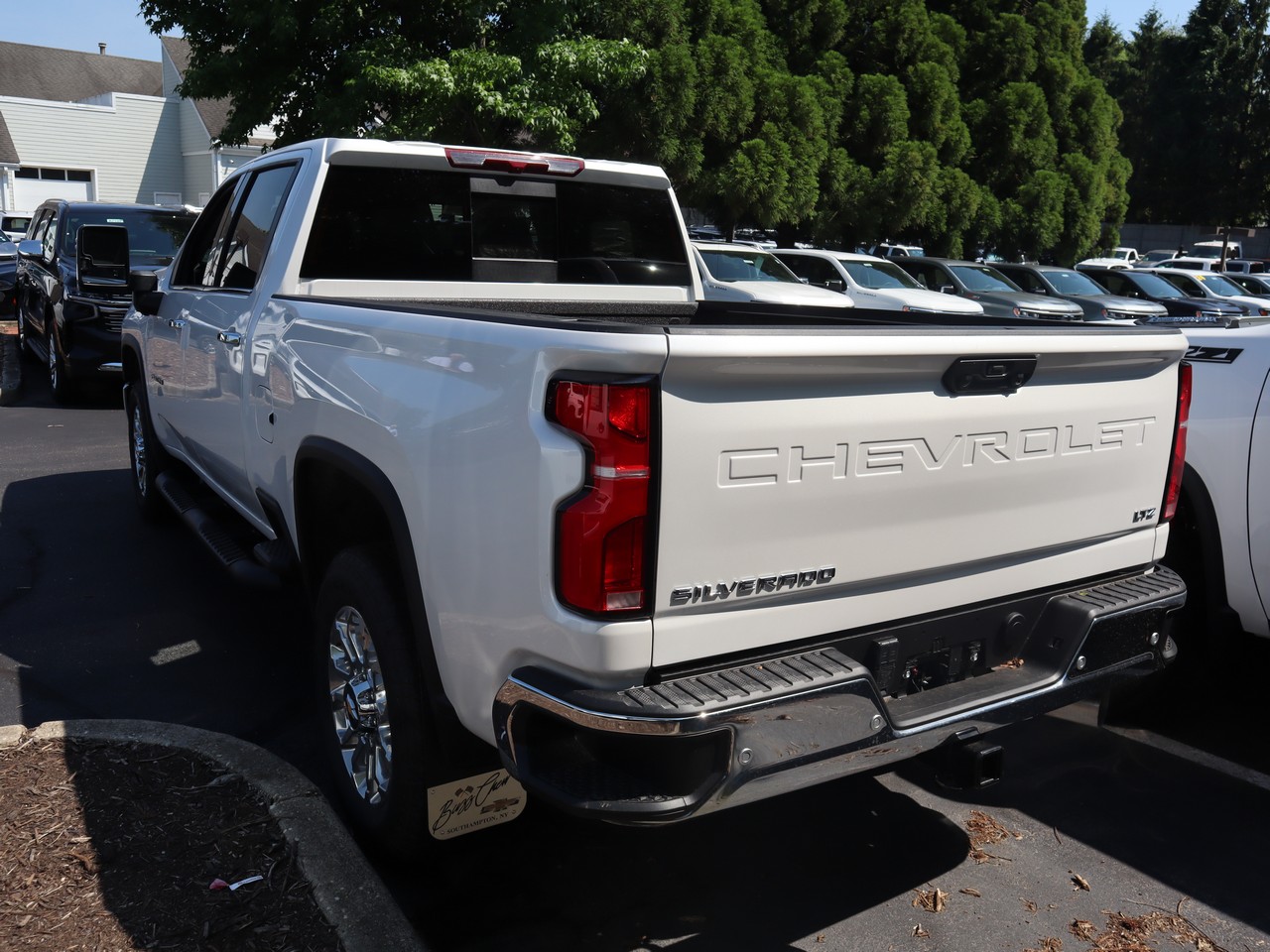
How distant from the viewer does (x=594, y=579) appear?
2.29 meters

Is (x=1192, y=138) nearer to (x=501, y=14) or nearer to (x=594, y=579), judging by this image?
(x=501, y=14)

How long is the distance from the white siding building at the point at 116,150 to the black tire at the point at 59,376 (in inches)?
1130

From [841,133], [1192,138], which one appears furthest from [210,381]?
[1192,138]

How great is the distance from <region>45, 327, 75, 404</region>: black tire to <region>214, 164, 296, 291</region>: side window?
718 cm

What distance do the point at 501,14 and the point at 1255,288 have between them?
18392mm

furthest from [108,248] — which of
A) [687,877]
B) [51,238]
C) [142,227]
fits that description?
[51,238]

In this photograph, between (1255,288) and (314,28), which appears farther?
(1255,288)

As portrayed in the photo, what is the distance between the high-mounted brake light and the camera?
14.0 ft

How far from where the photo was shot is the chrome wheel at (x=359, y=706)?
10.4 ft

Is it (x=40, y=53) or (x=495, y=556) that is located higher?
(x=40, y=53)

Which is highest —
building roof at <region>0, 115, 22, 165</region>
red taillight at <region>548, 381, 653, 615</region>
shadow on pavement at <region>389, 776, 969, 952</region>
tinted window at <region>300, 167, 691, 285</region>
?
building roof at <region>0, 115, 22, 165</region>

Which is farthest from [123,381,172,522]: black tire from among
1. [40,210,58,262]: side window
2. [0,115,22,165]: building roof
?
[0,115,22,165]: building roof

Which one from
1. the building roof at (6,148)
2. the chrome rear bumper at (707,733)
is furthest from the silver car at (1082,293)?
the building roof at (6,148)

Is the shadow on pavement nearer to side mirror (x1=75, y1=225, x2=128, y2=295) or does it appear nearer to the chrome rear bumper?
the chrome rear bumper
